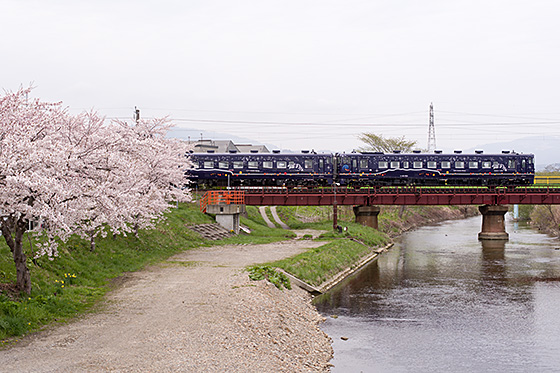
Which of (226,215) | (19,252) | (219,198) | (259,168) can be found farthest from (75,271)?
(259,168)

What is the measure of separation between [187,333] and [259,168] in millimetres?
39511

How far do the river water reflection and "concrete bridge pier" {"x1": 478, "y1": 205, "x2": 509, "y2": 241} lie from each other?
12634 millimetres

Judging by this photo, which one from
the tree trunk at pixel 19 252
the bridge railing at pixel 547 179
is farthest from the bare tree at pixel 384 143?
the tree trunk at pixel 19 252

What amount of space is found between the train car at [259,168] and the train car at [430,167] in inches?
86.3

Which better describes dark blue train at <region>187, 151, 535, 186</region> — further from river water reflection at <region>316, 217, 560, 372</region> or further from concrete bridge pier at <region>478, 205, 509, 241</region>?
river water reflection at <region>316, 217, 560, 372</region>

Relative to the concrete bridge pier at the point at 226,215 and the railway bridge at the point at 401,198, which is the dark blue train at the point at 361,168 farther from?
the concrete bridge pier at the point at 226,215

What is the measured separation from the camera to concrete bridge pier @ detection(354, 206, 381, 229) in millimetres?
54469

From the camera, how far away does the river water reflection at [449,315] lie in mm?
17250

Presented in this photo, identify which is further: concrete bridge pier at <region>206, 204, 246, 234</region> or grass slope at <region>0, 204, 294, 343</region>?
concrete bridge pier at <region>206, 204, 246, 234</region>

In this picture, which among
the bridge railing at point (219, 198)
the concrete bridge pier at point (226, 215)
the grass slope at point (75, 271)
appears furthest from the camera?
the bridge railing at point (219, 198)

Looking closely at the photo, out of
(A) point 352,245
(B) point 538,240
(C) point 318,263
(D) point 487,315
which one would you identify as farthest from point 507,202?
(D) point 487,315

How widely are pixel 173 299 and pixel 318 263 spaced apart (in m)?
12.5

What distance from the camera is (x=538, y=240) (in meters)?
53.2

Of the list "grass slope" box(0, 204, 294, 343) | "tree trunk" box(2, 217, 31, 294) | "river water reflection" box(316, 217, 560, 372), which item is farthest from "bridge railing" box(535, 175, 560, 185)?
"tree trunk" box(2, 217, 31, 294)
